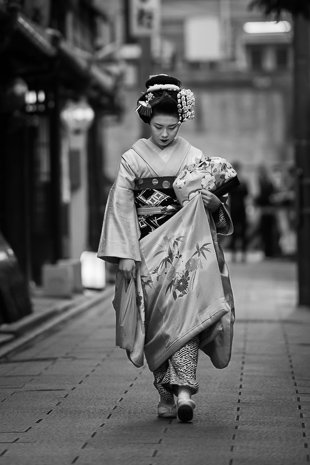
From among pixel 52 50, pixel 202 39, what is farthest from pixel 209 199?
pixel 202 39

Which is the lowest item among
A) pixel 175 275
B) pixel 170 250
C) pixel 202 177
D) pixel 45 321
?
pixel 45 321

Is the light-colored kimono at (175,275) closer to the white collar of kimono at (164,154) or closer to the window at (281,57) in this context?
the white collar of kimono at (164,154)

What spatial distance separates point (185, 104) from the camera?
8.16 metres

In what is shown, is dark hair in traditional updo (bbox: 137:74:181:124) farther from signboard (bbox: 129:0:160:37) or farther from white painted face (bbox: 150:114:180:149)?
signboard (bbox: 129:0:160:37)

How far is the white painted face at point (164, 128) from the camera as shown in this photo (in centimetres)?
813

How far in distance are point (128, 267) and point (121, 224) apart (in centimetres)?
29

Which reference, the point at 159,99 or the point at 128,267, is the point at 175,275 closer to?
the point at 128,267

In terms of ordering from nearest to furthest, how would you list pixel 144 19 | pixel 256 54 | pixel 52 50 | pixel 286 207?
pixel 52 50 → pixel 144 19 → pixel 286 207 → pixel 256 54

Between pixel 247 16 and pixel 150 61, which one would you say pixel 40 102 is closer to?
pixel 150 61

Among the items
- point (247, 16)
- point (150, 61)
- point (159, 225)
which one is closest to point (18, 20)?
point (159, 225)

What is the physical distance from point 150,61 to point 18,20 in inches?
585

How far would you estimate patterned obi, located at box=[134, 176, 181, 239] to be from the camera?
26.7 ft

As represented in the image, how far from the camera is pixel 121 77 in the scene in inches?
1055

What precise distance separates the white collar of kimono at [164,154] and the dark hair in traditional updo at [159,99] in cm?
18
